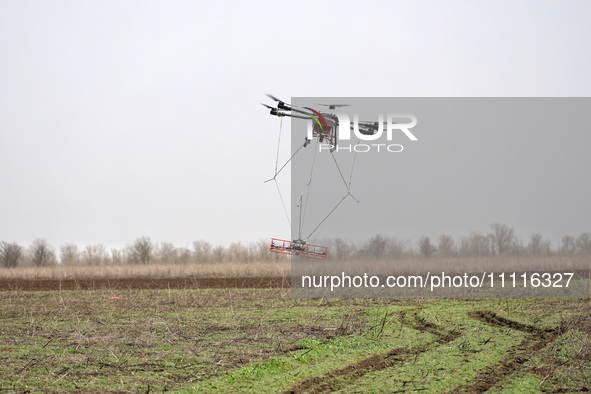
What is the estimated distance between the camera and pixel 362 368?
25.4ft

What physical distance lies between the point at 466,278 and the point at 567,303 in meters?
6.34

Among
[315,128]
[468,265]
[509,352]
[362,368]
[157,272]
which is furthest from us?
[157,272]

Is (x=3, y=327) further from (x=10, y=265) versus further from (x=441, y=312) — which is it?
(x=10, y=265)

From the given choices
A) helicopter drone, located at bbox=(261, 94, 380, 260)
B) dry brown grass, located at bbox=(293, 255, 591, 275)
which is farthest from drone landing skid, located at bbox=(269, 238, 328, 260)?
dry brown grass, located at bbox=(293, 255, 591, 275)

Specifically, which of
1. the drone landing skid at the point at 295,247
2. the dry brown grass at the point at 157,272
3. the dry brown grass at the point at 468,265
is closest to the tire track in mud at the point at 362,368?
the drone landing skid at the point at 295,247

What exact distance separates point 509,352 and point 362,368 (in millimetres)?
2591

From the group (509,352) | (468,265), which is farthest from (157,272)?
(509,352)

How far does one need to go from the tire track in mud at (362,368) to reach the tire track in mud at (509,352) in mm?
1191

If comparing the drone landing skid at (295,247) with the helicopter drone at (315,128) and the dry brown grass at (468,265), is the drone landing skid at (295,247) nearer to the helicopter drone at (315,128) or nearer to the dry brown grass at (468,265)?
the helicopter drone at (315,128)

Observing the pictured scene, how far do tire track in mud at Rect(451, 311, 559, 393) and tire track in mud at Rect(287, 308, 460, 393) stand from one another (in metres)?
1.19

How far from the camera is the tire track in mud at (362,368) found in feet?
22.1

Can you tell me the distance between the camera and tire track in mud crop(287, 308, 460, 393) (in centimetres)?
672

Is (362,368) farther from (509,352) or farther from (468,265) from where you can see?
(468,265)

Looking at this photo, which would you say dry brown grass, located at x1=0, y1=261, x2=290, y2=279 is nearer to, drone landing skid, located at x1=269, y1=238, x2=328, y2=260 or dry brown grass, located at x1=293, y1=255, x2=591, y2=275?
dry brown grass, located at x1=293, y1=255, x2=591, y2=275
